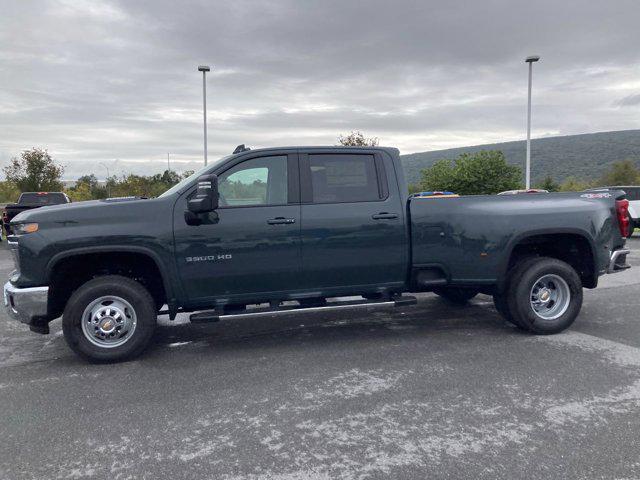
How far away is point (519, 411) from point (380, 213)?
2.30 meters

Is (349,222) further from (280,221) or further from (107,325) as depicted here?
(107,325)

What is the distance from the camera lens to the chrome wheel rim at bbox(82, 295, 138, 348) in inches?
186

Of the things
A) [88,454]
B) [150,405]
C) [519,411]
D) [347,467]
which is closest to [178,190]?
[150,405]

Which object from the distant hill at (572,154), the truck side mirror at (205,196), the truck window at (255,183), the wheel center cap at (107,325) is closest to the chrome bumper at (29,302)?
the wheel center cap at (107,325)

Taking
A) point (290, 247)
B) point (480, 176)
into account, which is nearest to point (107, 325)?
point (290, 247)

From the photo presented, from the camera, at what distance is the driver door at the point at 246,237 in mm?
4797

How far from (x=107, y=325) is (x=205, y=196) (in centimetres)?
152

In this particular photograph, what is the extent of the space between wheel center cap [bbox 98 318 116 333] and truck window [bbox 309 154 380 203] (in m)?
2.23

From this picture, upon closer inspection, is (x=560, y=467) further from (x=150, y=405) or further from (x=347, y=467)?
(x=150, y=405)

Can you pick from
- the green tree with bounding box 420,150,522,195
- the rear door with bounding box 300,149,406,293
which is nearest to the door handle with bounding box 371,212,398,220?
the rear door with bounding box 300,149,406,293

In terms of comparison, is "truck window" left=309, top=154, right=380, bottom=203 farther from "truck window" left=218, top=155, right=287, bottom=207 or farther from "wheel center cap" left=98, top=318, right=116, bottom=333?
"wheel center cap" left=98, top=318, right=116, bottom=333

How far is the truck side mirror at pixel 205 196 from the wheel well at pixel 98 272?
0.69m

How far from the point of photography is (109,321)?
4.74m

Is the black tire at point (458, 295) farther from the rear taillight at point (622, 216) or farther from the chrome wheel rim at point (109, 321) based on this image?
the chrome wheel rim at point (109, 321)
